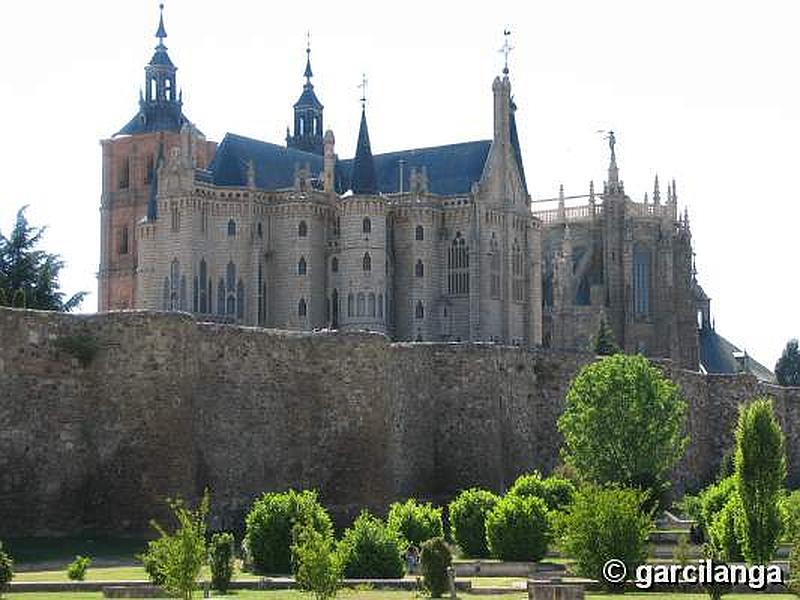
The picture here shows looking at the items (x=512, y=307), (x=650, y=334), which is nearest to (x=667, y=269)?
(x=650, y=334)

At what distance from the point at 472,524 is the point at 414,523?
319cm

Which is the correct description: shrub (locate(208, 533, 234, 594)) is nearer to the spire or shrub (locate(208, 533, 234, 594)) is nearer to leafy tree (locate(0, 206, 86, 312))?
leafy tree (locate(0, 206, 86, 312))

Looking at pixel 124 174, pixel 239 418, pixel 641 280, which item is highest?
pixel 124 174

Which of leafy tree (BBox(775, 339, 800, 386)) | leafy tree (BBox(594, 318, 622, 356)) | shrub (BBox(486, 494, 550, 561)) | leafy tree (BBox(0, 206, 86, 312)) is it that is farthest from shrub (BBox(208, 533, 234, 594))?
leafy tree (BBox(775, 339, 800, 386))

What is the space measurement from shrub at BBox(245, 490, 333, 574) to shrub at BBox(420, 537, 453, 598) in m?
4.99

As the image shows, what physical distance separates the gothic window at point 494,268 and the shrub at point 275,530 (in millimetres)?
79568

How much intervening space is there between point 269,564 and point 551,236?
106 metres

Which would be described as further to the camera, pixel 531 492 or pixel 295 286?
pixel 295 286

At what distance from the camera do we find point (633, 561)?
122ft

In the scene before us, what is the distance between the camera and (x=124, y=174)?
14088 cm

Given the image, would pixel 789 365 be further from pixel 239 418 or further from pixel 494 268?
pixel 239 418

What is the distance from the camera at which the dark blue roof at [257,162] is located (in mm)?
115250

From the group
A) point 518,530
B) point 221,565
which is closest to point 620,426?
point 518,530

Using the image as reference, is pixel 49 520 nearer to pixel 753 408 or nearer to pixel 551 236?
pixel 753 408
